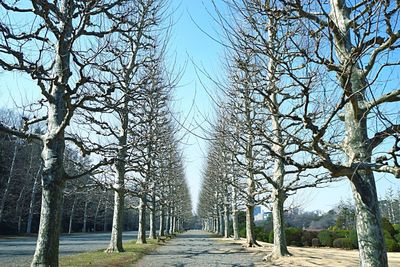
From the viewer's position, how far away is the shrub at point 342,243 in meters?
21.4

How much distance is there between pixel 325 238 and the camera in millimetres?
23906

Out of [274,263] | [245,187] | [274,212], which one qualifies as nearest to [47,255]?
[274,263]

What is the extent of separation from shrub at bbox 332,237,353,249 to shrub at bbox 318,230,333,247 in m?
0.86

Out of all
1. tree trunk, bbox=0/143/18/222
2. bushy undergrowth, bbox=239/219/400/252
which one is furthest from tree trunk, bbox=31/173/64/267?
tree trunk, bbox=0/143/18/222

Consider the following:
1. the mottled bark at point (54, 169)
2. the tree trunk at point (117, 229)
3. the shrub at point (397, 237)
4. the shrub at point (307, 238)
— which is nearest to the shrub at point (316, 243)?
the shrub at point (307, 238)

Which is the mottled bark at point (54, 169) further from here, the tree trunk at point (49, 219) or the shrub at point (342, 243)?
the shrub at point (342, 243)

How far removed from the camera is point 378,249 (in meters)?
4.86

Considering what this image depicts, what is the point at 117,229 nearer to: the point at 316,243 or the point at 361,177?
the point at 361,177

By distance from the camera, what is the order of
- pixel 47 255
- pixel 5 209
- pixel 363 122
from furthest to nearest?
pixel 5 209 < pixel 47 255 < pixel 363 122

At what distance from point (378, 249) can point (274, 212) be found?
28.7 ft

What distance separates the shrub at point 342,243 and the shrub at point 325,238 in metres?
0.86

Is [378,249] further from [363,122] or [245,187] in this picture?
[245,187]

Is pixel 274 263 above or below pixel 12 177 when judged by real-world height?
below

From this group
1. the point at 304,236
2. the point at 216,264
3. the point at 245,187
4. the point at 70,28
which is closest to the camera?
the point at 70,28
